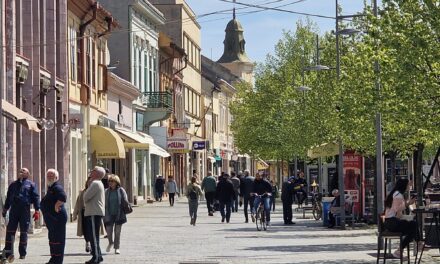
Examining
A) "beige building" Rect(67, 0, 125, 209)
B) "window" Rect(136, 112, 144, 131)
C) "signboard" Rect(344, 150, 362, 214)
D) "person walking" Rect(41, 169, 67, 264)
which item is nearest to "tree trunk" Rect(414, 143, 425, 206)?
"signboard" Rect(344, 150, 362, 214)

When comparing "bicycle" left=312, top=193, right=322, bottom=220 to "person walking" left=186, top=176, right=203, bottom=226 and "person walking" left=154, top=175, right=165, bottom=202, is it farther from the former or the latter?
"person walking" left=154, top=175, right=165, bottom=202

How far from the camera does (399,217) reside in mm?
22234

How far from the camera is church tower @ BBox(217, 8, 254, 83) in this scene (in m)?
155

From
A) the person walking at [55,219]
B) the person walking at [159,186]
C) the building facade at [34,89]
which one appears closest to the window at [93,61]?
the building facade at [34,89]

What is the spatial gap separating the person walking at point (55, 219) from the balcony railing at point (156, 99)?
154 ft

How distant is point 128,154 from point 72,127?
873 inches

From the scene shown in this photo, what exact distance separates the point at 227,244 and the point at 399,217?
804cm

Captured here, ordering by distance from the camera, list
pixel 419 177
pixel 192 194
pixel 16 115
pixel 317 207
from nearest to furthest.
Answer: pixel 16 115 → pixel 419 177 → pixel 192 194 → pixel 317 207

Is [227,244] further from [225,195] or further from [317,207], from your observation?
[317,207]

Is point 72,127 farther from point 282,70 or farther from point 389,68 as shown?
point 282,70

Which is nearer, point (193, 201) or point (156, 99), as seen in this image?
point (193, 201)

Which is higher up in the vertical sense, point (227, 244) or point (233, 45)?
point (233, 45)

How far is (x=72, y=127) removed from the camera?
4166 centimetres

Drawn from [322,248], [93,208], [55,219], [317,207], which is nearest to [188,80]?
[317,207]
